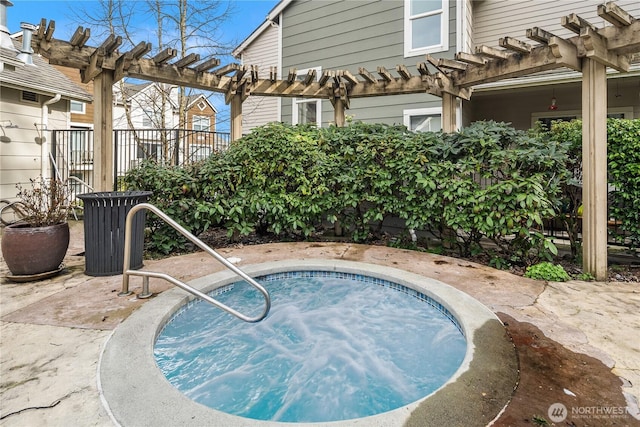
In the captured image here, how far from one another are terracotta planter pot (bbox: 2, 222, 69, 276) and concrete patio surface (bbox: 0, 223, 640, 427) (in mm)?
169

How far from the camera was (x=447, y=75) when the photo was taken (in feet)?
19.2

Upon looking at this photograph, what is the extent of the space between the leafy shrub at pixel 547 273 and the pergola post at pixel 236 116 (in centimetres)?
Answer: 530

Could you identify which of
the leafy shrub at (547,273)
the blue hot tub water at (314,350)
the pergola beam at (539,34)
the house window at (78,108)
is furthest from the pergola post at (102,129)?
the house window at (78,108)

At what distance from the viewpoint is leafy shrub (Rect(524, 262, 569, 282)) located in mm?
3908

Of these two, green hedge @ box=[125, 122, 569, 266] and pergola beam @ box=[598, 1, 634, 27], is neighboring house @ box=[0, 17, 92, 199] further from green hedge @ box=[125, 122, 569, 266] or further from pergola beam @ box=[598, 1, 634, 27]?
pergola beam @ box=[598, 1, 634, 27]

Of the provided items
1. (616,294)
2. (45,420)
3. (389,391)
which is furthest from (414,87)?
(45,420)

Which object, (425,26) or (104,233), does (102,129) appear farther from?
(425,26)

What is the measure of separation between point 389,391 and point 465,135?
3.77 metres

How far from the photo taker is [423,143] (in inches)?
202

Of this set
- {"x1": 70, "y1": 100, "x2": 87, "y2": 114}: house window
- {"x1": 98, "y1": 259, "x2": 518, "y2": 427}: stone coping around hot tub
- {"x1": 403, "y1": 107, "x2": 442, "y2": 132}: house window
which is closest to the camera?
{"x1": 98, "y1": 259, "x2": 518, "y2": 427}: stone coping around hot tub

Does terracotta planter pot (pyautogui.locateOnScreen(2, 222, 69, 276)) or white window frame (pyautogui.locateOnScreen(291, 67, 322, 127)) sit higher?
white window frame (pyautogui.locateOnScreen(291, 67, 322, 127))

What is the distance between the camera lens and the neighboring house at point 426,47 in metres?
7.66

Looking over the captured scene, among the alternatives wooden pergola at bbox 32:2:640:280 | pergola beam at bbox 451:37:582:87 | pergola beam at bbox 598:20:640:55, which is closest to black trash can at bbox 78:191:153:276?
wooden pergola at bbox 32:2:640:280

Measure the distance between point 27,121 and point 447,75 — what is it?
30.2 ft
